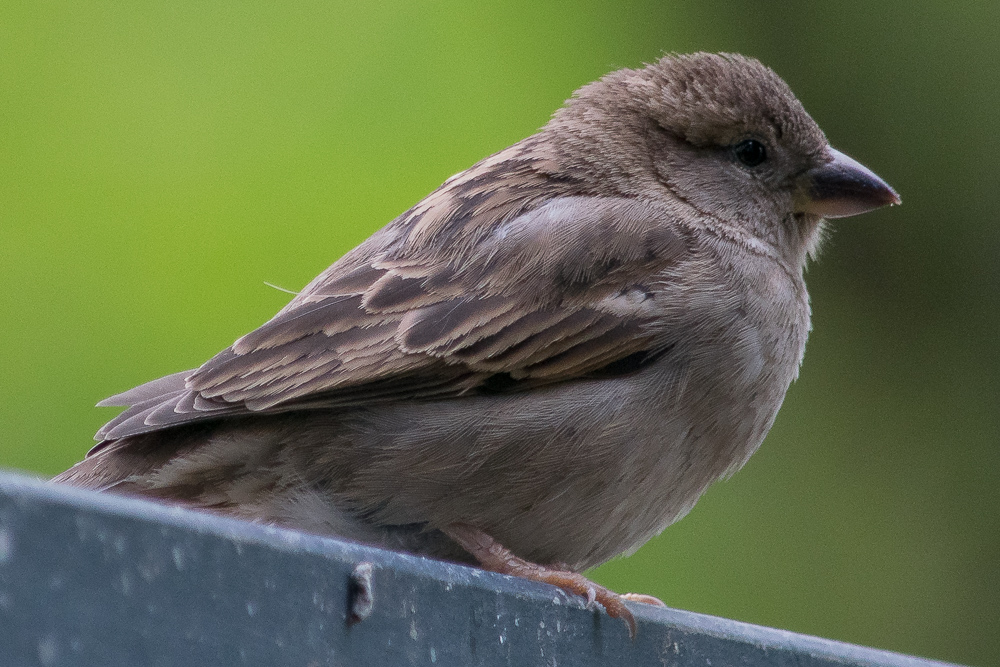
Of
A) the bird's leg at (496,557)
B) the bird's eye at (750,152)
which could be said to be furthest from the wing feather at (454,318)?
the bird's eye at (750,152)

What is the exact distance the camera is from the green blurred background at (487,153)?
412cm

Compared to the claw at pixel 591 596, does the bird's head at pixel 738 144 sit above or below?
above

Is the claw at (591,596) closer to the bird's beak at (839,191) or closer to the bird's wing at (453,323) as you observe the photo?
the bird's wing at (453,323)

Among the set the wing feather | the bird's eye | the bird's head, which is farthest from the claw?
the bird's eye

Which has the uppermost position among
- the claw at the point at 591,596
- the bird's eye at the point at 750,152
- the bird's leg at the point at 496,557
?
the bird's eye at the point at 750,152

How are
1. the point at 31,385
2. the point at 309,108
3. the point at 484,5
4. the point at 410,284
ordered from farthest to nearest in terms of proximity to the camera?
the point at 484,5 → the point at 309,108 → the point at 31,385 → the point at 410,284

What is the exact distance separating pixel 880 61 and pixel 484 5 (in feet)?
5.63

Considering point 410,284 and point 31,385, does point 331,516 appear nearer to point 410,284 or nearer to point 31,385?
point 410,284

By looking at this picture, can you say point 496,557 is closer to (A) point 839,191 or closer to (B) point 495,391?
(B) point 495,391

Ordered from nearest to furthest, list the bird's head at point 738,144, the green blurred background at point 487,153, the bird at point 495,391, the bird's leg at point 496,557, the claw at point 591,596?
the claw at point 591,596, the bird's leg at point 496,557, the bird at point 495,391, the bird's head at point 738,144, the green blurred background at point 487,153

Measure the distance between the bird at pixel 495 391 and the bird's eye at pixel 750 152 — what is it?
0.45 meters

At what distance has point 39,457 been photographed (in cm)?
396

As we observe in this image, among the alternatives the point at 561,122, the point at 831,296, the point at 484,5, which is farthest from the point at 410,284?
the point at 831,296

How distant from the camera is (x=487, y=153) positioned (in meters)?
4.86
